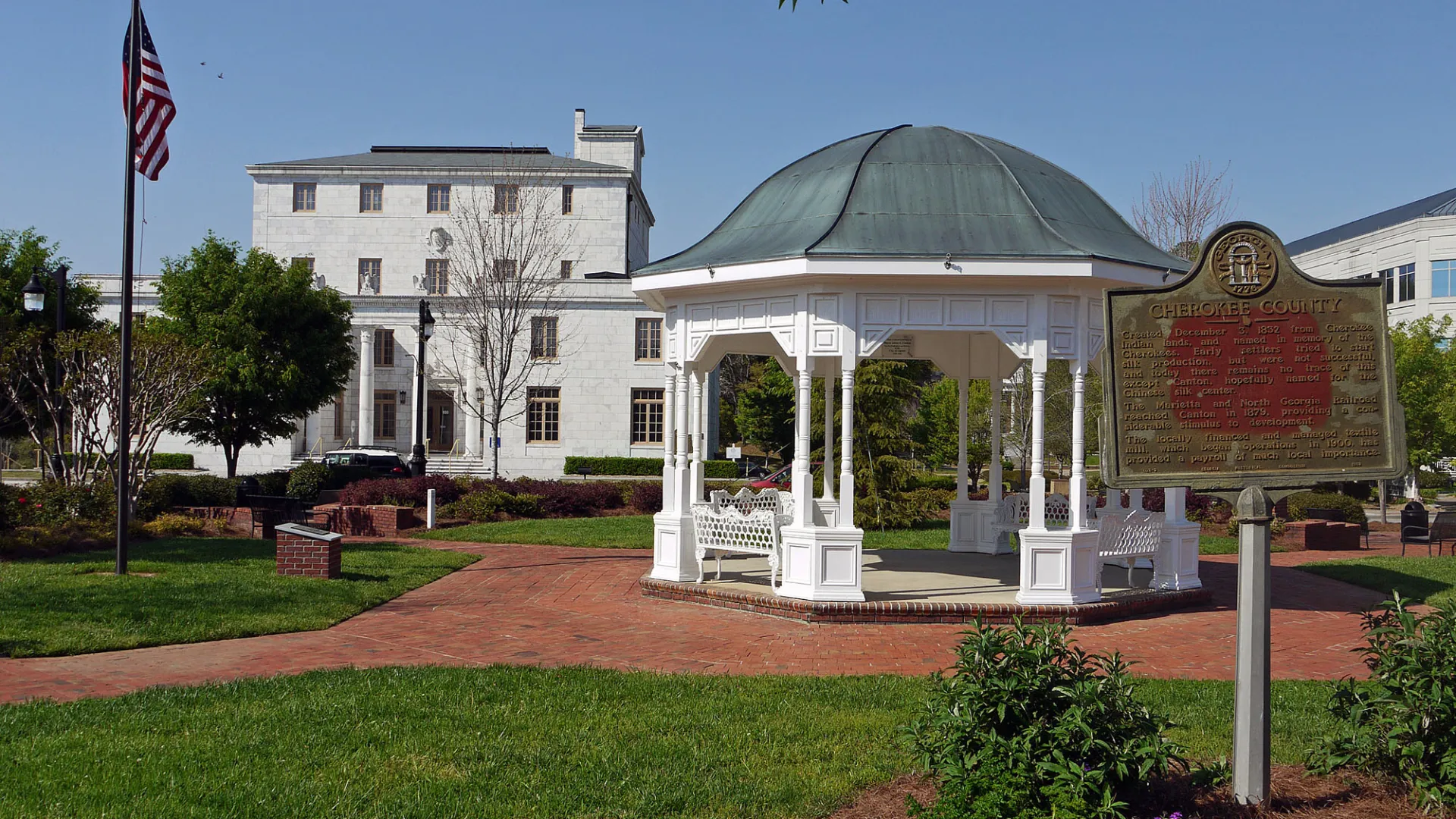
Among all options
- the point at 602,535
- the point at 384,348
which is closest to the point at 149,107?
the point at 602,535

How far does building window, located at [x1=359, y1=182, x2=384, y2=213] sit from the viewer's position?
2147 inches

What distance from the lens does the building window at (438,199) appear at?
54.7m

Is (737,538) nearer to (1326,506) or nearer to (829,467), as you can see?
(829,467)

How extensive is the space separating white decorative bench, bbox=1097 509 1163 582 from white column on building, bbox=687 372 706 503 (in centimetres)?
473

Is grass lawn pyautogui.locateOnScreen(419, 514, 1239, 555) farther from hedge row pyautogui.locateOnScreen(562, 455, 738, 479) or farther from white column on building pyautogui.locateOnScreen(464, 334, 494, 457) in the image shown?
white column on building pyautogui.locateOnScreen(464, 334, 494, 457)

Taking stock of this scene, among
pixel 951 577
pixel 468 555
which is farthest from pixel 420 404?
pixel 951 577

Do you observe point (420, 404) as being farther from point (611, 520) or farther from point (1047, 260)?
point (1047, 260)

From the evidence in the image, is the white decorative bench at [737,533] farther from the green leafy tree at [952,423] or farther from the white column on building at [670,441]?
the green leafy tree at [952,423]

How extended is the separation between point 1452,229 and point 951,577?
49.6 m

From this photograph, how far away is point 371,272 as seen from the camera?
54.7 meters

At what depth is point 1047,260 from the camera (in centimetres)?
1079

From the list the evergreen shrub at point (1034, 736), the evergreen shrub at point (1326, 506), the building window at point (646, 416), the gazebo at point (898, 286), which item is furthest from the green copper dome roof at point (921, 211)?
the building window at point (646, 416)

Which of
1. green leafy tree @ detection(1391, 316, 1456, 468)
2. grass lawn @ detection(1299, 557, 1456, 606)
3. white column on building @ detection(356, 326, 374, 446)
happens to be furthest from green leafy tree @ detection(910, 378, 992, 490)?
white column on building @ detection(356, 326, 374, 446)

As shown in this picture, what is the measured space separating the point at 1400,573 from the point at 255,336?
88.4ft
